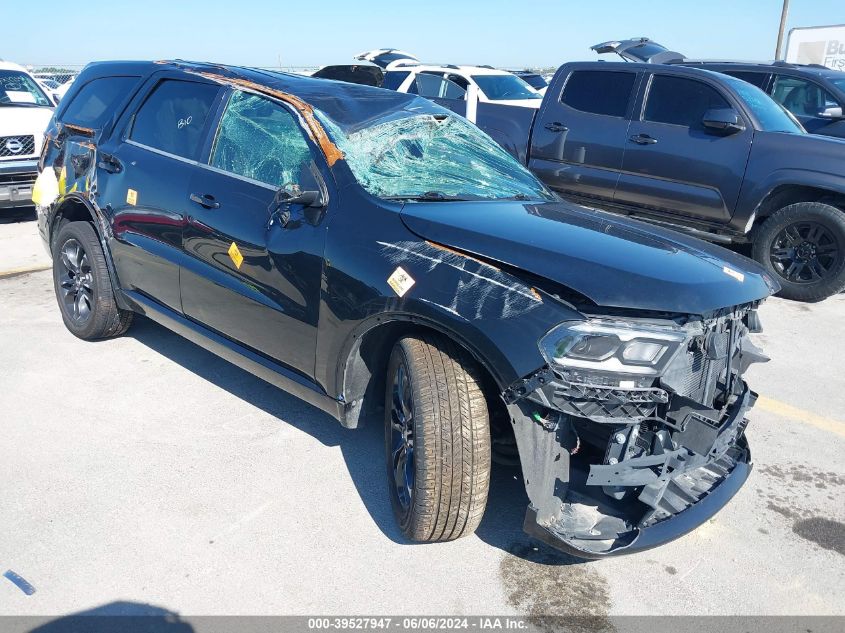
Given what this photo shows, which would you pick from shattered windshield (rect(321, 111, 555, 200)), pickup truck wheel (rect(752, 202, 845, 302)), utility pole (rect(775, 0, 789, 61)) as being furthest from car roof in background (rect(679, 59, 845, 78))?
utility pole (rect(775, 0, 789, 61))

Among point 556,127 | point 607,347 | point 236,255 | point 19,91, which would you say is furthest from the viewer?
point 19,91

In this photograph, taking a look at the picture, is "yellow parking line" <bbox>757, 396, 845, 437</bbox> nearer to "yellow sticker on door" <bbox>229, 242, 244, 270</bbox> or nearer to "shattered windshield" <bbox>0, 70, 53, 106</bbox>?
"yellow sticker on door" <bbox>229, 242, 244, 270</bbox>

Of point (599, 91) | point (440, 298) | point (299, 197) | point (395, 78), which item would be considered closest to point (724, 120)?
point (599, 91)

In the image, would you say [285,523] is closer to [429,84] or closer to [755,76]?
[755,76]

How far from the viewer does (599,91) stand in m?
7.46

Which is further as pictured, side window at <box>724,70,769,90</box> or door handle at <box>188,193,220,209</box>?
side window at <box>724,70,769,90</box>

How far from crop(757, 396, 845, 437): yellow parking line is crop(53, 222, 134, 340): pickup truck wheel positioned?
401 centimetres

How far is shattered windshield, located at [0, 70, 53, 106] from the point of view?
31.3 ft

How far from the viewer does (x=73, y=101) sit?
16.3 feet

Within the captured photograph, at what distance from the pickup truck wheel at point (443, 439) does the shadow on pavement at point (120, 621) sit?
902 millimetres

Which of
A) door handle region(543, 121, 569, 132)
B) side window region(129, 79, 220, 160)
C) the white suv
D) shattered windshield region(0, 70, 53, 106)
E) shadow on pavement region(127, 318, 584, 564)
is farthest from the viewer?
the white suv

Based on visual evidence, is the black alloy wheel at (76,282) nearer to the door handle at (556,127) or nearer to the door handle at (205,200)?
the door handle at (205,200)

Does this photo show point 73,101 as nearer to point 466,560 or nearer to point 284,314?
point 284,314

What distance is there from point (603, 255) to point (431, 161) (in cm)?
121
